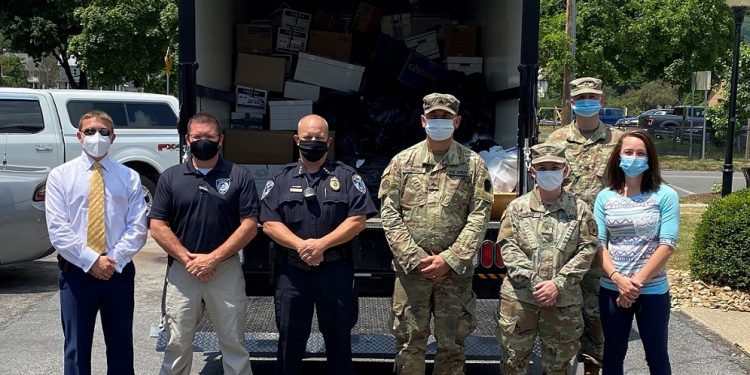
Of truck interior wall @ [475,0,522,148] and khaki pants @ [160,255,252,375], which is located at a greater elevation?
truck interior wall @ [475,0,522,148]

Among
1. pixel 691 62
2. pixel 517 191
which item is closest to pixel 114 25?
pixel 691 62

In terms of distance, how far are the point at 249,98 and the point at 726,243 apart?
14.8 ft

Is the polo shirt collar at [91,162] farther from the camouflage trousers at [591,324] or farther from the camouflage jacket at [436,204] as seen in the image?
the camouflage trousers at [591,324]

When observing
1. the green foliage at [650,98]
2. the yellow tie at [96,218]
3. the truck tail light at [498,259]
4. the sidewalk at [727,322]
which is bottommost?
the sidewalk at [727,322]

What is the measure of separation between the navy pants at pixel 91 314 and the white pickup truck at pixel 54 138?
3.60m

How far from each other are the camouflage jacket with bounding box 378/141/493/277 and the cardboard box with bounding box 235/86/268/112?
8.05ft

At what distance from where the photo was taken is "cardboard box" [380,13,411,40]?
7.02 metres

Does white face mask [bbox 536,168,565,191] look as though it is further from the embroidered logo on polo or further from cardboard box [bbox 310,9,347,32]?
cardboard box [bbox 310,9,347,32]

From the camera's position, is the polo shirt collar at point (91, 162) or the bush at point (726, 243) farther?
the bush at point (726, 243)

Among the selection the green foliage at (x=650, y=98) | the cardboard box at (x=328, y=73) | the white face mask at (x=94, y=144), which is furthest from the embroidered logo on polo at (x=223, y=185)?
the green foliage at (x=650, y=98)

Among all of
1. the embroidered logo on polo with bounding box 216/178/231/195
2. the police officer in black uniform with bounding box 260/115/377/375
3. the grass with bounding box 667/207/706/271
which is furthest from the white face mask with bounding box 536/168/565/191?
the grass with bounding box 667/207/706/271

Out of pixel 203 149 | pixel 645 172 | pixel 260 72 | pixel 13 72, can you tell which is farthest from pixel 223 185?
pixel 13 72

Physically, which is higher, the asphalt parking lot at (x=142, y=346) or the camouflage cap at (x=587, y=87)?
the camouflage cap at (x=587, y=87)

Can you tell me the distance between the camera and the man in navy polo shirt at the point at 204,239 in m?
4.13
